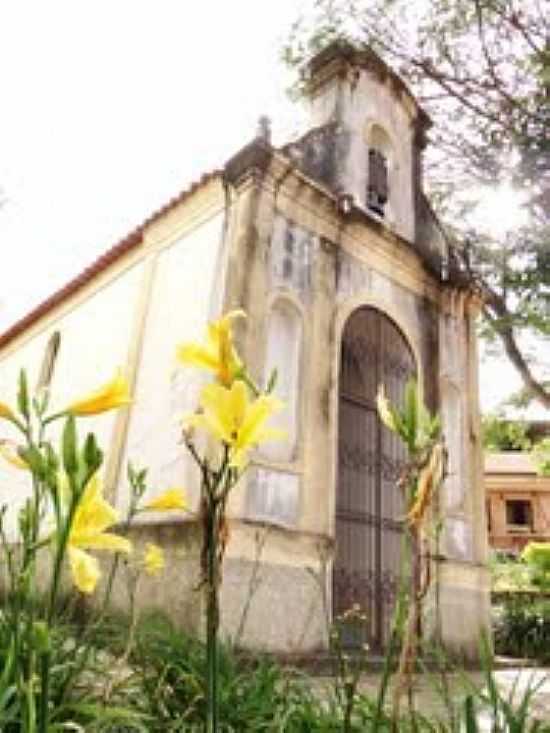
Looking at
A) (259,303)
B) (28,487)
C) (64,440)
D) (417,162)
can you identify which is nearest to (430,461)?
(64,440)

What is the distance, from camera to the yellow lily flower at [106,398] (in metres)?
1.11

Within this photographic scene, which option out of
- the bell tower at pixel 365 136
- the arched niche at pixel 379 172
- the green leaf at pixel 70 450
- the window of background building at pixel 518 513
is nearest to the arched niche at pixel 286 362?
the bell tower at pixel 365 136

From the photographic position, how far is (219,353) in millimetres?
1135

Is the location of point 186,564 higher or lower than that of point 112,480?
lower

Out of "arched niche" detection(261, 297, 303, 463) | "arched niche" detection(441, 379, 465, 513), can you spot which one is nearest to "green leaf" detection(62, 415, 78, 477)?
"arched niche" detection(261, 297, 303, 463)

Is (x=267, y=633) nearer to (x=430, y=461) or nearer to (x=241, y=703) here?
(x=241, y=703)

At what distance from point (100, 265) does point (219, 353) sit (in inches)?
419

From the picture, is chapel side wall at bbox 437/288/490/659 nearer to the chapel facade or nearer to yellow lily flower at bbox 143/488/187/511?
the chapel facade

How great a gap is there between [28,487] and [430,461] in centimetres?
1105

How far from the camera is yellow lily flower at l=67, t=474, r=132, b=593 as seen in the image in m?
1.08

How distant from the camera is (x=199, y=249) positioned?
8.91m

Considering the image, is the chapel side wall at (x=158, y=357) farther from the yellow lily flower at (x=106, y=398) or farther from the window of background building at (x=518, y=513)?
the window of background building at (x=518, y=513)

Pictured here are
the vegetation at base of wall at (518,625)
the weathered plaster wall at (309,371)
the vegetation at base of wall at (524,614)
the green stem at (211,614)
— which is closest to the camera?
the green stem at (211,614)

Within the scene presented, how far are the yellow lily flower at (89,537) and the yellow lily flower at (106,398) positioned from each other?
0.37 ft
